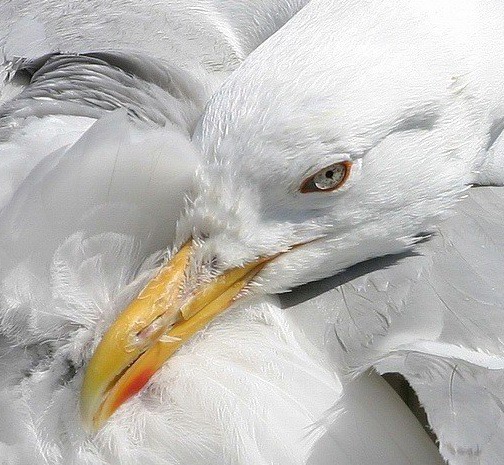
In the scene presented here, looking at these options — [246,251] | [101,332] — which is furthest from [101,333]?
[246,251]

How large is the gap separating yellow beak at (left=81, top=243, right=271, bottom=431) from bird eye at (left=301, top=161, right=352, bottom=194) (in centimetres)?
26

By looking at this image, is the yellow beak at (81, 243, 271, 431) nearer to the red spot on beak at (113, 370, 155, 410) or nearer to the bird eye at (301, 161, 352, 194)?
the red spot on beak at (113, 370, 155, 410)

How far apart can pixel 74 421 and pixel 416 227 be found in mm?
797

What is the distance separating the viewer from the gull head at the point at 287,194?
7.73ft

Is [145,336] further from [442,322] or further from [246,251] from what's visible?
[442,322]

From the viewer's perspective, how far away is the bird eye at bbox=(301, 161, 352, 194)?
2408 millimetres

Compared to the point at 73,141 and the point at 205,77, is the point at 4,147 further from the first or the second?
the point at 205,77

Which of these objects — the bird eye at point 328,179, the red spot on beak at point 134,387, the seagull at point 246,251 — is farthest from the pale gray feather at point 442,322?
the red spot on beak at point 134,387

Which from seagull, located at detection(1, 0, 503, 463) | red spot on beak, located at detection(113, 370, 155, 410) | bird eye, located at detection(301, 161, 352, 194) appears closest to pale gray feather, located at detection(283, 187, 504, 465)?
seagull, located at detection(1, 0, 503, 463)

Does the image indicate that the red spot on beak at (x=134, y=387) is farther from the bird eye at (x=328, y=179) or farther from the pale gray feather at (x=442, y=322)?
the bird eye at (x=328, y=179)

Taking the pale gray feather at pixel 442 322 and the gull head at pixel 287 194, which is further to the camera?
the gull head at pixel 287 194

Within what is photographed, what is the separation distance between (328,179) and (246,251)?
0.22m

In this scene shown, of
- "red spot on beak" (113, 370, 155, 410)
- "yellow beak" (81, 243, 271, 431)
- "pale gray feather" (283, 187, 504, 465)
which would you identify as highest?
"yellow beak" (81, 243, 271, 431)

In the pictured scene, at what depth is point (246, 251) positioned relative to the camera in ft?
8.13
